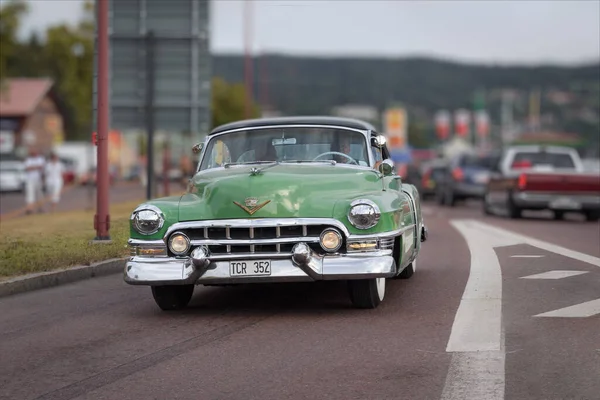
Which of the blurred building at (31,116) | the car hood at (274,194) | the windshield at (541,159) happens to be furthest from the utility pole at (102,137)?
the blurred building at (31,116)

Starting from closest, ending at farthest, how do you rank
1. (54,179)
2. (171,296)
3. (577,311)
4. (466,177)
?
(577,311), (171,296), (54,179), (466,177)

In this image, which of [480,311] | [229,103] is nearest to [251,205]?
[480,311]

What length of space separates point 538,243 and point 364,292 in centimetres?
842

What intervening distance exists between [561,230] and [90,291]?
1185 centimetres

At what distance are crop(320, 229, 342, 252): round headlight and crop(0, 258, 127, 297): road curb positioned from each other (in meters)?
2.98

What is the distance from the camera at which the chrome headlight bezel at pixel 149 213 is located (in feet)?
32.7

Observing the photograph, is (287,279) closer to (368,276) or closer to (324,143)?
(368,276)

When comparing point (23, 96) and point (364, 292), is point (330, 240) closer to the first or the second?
point (364, 292)

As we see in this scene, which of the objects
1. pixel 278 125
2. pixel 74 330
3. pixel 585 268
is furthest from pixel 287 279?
pixel 585 268

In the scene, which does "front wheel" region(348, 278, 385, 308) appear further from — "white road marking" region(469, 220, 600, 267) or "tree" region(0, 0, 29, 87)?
"tree" region(0, 0, 29, 87)

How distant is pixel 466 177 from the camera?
3988cm

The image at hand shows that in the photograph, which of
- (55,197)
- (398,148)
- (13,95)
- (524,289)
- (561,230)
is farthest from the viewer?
(398,148)

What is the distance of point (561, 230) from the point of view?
72.3ft

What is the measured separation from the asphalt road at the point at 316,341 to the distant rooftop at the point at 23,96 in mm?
84511
